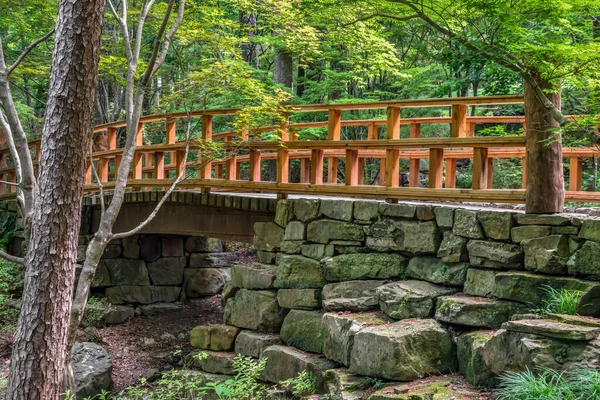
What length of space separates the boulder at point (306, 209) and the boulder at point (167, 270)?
5632 millimetres

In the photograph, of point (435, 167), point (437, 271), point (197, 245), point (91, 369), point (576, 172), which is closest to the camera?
point (437, 271)

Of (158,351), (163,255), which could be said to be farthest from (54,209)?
(163,255)

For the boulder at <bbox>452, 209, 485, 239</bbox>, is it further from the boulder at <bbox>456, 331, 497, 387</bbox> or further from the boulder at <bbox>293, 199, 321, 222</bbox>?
the boulder at <bbox>293, 199, 321, 222</bbox>

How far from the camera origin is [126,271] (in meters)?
11.7

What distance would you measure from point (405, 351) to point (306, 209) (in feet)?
8.13

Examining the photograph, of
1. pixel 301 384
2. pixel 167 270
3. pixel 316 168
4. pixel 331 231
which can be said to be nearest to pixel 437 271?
pixel 331 231

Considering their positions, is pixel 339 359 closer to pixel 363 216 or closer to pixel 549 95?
pixel 363 216

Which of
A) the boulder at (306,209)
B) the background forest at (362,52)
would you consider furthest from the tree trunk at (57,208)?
the boulder at (306,209)

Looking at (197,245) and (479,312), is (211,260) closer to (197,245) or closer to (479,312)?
(197,245)

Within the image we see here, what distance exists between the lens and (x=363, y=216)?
6.77m

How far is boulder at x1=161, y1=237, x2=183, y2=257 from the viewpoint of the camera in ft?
39.9

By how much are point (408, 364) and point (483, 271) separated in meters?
1.23

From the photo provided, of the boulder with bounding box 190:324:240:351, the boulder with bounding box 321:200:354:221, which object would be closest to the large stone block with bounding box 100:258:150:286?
the boulder with bounding box 190:324:240:351

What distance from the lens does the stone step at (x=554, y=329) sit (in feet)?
14.3
